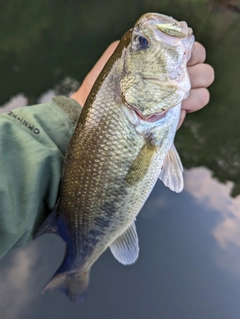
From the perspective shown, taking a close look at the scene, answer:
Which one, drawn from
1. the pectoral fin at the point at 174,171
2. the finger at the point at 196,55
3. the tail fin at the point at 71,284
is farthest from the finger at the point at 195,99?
the tail fin at the point at 71,284

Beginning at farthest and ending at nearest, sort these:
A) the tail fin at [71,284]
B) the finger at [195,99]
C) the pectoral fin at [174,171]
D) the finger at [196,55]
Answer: the finger at [195,99] → the finger at [196,55] → the tail fin at [71,284] → the pectoral fin at [174,171]

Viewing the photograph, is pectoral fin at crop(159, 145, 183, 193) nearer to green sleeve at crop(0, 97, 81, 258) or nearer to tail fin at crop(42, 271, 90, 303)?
green sleeve at crop(0, 97, 81, 258)

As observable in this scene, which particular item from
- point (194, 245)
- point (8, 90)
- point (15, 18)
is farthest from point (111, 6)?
point (194, 245)

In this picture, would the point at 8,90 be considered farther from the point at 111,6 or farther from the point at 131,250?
the point at 111,6

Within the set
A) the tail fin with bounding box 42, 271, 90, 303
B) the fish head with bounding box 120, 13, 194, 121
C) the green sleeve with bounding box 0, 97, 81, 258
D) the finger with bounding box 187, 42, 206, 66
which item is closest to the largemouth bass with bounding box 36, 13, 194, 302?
the fish head with bounding box 120, 13, 194, 121

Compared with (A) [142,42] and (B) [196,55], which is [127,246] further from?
(B) [196,55]

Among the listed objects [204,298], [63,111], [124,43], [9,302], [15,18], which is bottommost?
[15,18]

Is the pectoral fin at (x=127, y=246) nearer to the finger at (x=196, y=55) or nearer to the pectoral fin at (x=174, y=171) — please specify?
the pectoral fin at (x=174, y=171)
